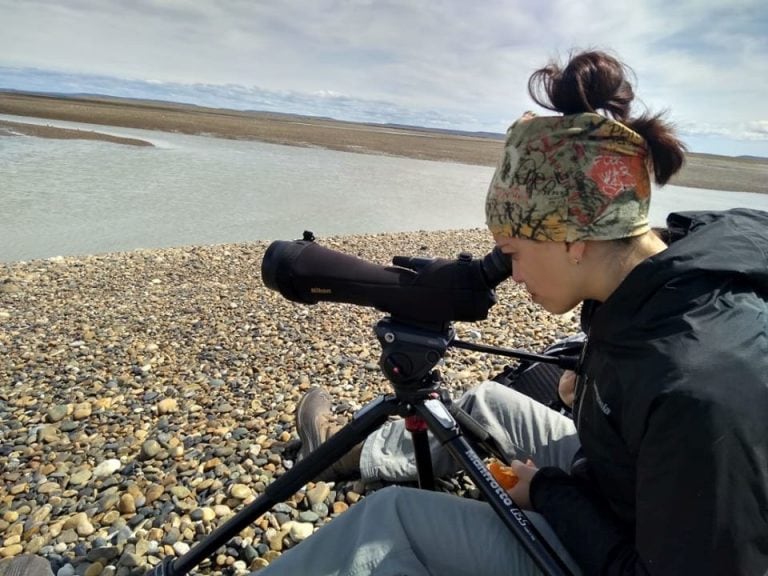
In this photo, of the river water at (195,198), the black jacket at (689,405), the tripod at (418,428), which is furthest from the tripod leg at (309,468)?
the river water at (195,198)

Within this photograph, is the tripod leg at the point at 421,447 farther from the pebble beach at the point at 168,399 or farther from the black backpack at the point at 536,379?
the black backpack at the point at 536,379

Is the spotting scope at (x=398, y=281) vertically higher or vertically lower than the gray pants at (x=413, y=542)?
higher

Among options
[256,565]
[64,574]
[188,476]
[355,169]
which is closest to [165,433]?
[188,476]

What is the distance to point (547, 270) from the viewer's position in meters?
Result: 1.45

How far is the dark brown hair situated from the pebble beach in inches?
72.1

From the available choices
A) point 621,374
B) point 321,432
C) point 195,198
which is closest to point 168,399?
point 321,432

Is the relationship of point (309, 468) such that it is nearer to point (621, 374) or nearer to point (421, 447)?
point (421, 447)

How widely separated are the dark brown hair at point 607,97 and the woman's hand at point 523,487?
3.09ft

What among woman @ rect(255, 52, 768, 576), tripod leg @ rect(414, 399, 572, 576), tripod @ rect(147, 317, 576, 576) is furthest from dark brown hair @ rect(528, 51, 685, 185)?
tripod leg @ rect(414, 399, 572, 576)

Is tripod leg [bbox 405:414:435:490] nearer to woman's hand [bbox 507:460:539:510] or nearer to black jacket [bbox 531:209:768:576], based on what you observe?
woman's hand [bbox 507:460:539:510]

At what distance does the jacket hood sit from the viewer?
118cm

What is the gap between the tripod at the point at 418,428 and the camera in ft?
4.69

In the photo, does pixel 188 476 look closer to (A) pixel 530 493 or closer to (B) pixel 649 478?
(A) pixel 530 493

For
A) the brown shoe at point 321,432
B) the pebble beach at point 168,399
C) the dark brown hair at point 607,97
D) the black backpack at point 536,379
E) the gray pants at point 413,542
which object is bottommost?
the pebble beach at point 168,399
